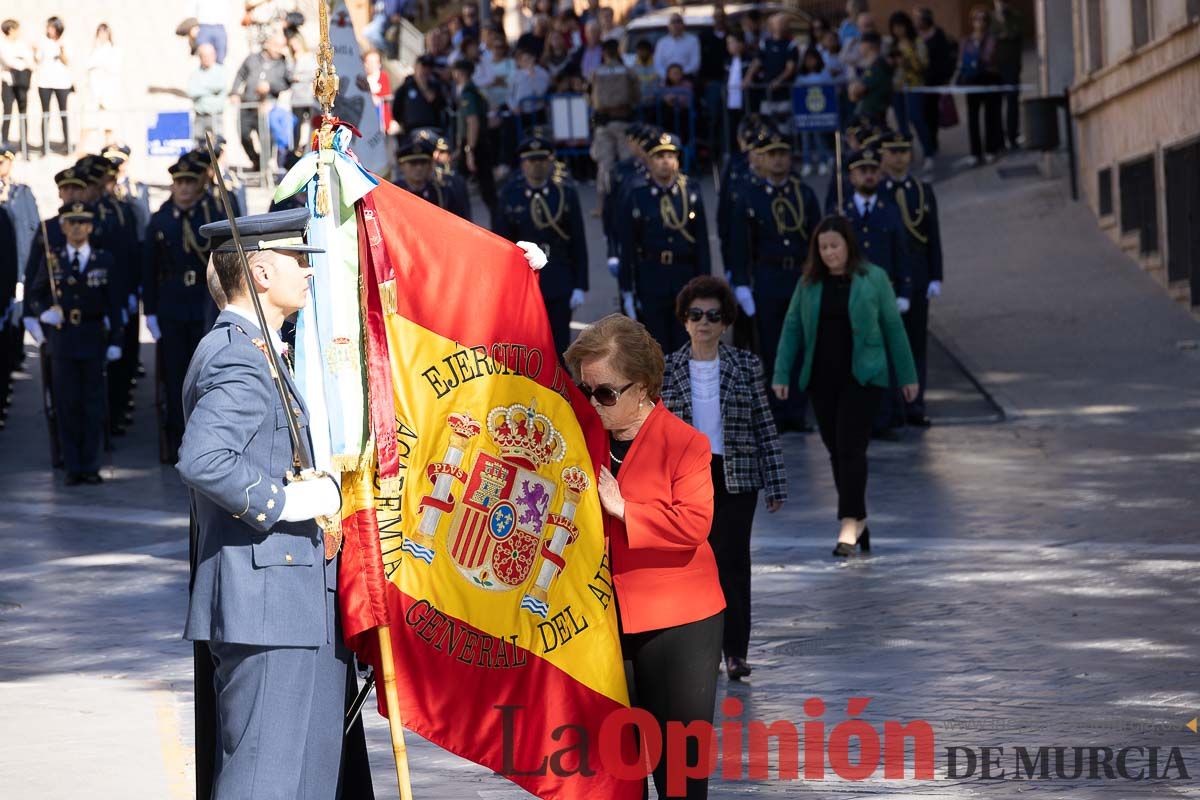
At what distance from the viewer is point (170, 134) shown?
24.0 meters

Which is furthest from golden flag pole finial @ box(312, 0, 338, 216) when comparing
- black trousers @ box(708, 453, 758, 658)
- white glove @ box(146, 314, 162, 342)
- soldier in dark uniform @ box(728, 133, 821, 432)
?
soldier in dark uniform @ box(728, 133, 821, 432)

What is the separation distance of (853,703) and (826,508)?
4656 millimetres

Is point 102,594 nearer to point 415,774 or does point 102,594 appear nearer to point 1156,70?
point 415,774

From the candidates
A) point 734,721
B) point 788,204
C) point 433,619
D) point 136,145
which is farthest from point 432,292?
point 136,145

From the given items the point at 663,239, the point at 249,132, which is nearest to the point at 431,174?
the point at 663,239

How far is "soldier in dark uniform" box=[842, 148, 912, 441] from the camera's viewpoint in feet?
49.8

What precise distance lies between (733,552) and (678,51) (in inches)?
769

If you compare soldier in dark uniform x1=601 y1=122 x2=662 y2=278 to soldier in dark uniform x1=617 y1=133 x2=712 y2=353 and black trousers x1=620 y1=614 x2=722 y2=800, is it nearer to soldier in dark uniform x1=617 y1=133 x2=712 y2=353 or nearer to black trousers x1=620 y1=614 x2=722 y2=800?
soldier in dark uniform x1=617 y1=133 x2=712 y2=353

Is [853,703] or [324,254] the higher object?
[324,254]

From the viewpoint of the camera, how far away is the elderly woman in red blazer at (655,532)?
5.62m

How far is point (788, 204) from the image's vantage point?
15.8 metres

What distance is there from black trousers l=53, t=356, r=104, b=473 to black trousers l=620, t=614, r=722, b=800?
987cm

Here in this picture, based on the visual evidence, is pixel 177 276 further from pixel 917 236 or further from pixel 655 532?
pixel 655 532

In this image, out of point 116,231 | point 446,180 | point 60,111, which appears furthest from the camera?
point 60,111
